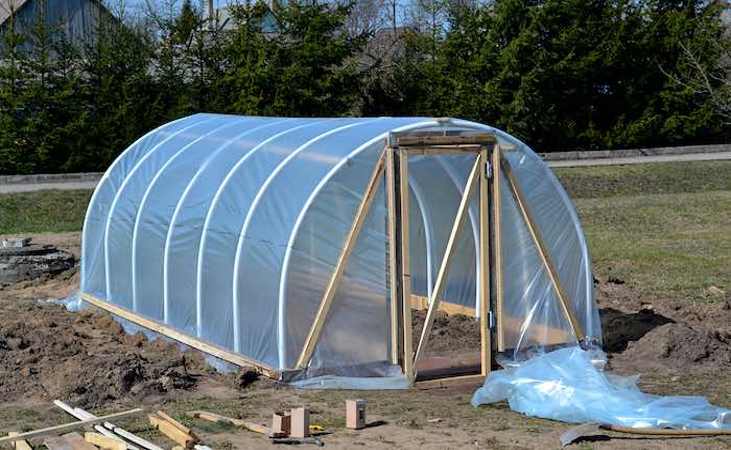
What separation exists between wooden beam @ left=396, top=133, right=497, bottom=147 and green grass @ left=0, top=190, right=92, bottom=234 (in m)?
14.0

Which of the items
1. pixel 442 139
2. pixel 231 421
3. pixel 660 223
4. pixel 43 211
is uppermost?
pixel 442 139

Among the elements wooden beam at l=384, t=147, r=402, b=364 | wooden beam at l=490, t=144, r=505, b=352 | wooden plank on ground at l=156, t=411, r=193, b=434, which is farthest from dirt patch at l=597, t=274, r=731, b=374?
wooden plank on ground at l=156, t=411, r=193, b=434

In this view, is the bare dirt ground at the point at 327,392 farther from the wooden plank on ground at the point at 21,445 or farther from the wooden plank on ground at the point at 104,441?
the wooden plank on ground at the point at 21,445

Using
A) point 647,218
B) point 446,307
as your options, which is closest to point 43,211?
point 647,218

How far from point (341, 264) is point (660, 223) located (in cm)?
1371

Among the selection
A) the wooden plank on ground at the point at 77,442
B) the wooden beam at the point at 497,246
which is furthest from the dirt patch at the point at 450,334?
the wooden plank on ground at the point at 77,442

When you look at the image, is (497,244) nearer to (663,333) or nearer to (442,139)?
(442,139)

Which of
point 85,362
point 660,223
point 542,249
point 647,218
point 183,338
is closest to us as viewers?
point 85,362

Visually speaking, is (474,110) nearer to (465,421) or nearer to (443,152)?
(443,152)

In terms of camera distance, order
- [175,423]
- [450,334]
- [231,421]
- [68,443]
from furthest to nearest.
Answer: [450,334], [231,421], [175,423], [68,443]

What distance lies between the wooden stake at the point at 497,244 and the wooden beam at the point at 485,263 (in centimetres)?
7

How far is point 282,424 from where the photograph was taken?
28.9ft

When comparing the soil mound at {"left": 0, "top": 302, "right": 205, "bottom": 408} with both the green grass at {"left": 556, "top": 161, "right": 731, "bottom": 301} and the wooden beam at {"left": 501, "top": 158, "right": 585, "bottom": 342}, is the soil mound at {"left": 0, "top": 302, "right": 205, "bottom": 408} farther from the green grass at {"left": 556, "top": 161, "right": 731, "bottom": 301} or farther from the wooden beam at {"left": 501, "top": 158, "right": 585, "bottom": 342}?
the green grass at {"left": 556, "top": 161, "right": 731, "bottom": 301}

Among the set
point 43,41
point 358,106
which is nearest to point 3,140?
point 43,41
